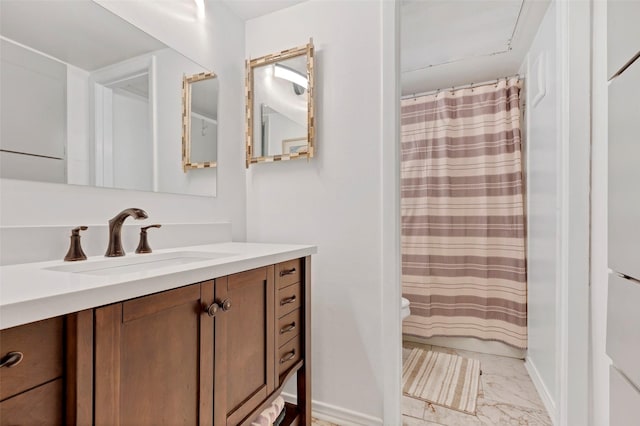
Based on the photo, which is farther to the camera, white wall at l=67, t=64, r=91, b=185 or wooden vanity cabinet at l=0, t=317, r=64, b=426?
white wall at l=67, t=64, r=91, b=185

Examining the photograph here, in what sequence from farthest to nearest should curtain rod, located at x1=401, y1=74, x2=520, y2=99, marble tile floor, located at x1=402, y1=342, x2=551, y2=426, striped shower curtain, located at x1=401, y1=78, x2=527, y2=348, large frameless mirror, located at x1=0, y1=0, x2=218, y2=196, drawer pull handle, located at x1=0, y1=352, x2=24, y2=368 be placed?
1. curtain rod, located at x1=401, y1=74, x2=520, y2=99
2. striped shower curtain, located at x1=401, y1=78, x2=527, y2=348
3. marble tile floor, located at x1=402, y1=342, x2=551, y2=426
4. large frameless mirror, located at x1=0, y1=0, x2=218, y2=196
5. drawer pull handle, located at x1=0, y1=352, x2=24, y2=368

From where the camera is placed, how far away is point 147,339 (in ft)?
2.53

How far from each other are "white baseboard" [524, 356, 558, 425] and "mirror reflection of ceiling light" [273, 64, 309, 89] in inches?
84.7

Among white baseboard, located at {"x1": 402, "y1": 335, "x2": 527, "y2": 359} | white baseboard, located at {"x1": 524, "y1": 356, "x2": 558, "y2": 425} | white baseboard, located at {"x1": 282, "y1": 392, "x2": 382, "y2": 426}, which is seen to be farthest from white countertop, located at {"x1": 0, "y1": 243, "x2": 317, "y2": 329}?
white baseboard, located at {"x1": 402, "y1": 335, "x2": 527, "y2": 359}

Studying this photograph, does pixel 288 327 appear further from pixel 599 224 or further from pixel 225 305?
pixel 599 224

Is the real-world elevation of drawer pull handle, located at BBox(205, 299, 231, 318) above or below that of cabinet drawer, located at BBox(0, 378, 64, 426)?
above

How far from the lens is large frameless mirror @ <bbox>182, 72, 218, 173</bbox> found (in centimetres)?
162

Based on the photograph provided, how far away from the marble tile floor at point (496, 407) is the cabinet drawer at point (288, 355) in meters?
0.76

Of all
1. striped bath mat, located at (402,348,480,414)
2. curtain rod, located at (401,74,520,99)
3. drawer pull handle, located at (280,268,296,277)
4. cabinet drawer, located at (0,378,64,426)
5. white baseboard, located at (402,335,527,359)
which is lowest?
striped bath mat, located at (402,348,480,414)

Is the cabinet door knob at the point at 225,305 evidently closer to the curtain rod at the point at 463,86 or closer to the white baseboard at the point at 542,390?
the white baseboard at the point at 542,390

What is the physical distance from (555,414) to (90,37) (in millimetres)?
2704

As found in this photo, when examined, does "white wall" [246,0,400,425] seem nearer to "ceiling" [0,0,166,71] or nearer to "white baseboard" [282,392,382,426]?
"white baseboard" [282,392,382,426]

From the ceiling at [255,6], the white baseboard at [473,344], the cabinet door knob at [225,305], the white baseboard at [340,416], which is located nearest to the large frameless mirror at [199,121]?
the ceiling at [255,6]

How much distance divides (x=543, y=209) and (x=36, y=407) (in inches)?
91.6
